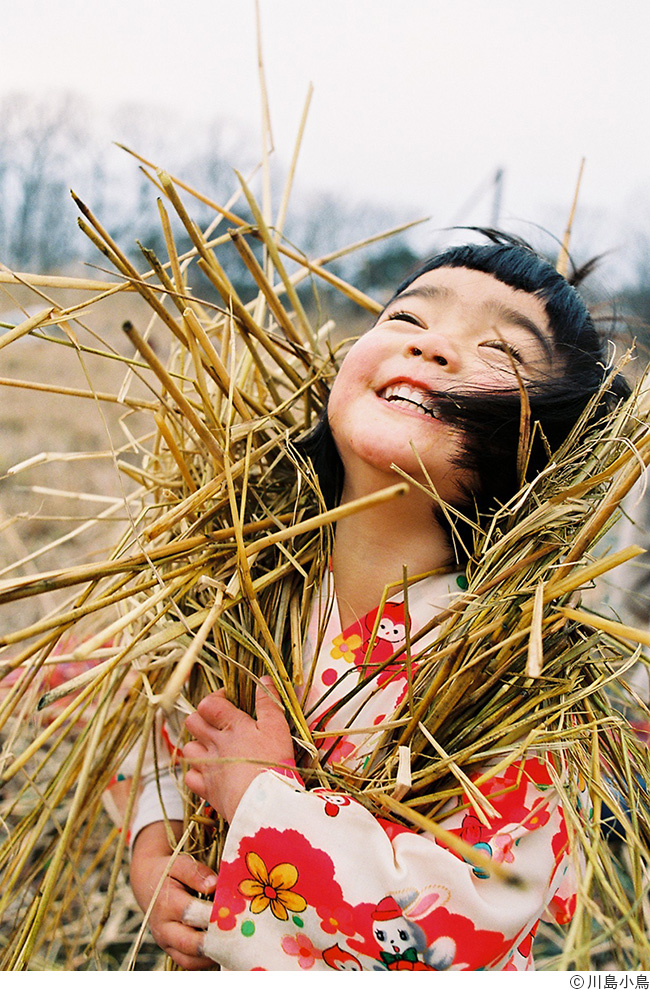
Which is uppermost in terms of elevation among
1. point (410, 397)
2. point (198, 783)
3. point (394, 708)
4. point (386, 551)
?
point (410, 397)

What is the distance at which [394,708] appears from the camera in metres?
0.93

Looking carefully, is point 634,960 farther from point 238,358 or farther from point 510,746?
point 238,358

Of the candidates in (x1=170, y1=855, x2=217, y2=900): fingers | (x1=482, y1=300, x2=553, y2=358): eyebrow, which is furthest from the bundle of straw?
(x1=482, y1=300, x2=553, y2=358): eyebrow

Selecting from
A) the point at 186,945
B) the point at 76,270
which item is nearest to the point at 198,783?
the point at 186,945

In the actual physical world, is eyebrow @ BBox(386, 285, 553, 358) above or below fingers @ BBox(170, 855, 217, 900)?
above

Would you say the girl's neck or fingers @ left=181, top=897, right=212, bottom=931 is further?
the girl's neck

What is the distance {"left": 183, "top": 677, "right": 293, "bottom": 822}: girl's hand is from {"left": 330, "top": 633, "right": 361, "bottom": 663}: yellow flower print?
0.10 metres

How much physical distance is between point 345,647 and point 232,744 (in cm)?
20

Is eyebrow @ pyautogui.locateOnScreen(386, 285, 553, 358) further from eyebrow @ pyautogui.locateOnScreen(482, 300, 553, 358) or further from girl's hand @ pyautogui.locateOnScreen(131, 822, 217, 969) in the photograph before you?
girl's hand @ pyautogui.locateOnScreen(131, 822, 217, 969)

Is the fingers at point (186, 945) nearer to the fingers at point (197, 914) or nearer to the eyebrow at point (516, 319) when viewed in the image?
the fingers at point (197, 914)

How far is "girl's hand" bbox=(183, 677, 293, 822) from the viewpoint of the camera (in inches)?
33.4

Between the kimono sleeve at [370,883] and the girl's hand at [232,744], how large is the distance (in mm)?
43

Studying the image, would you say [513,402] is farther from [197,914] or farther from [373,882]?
[197,914]

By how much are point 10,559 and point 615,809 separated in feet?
5.89
